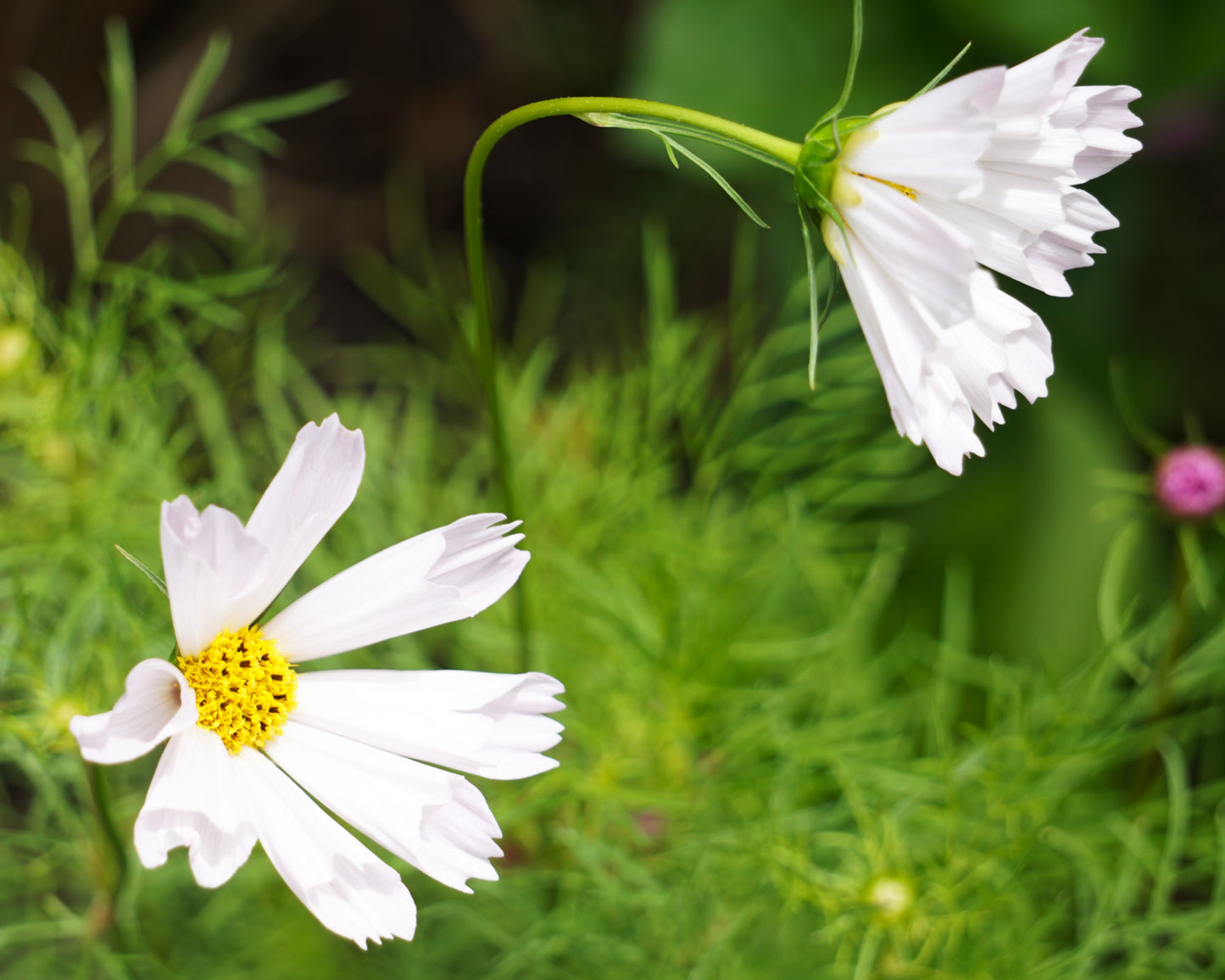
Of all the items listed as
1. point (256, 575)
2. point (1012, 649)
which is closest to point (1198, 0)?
point (1012, 649)

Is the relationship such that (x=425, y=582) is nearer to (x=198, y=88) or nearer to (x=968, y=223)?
(x=968, y=223)

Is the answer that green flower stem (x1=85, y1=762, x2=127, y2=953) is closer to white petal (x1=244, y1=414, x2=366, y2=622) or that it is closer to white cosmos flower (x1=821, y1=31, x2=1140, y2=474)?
white petal (x1=244, y1=414, x2=366, y2=622)

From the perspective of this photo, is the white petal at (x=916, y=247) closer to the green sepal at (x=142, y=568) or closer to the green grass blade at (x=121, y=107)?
the green sepal at (x=142, y=568)

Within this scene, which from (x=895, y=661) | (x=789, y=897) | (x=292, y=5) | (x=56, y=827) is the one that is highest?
(x=292, y=5)

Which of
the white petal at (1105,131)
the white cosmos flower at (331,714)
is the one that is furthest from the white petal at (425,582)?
the white petal at (1105,131)

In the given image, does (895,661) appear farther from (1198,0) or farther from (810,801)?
(1198,0)

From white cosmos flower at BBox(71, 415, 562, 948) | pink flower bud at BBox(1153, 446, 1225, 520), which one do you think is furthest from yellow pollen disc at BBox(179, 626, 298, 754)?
pink flower bud at BBox(1153, 446, 1225, 520)
